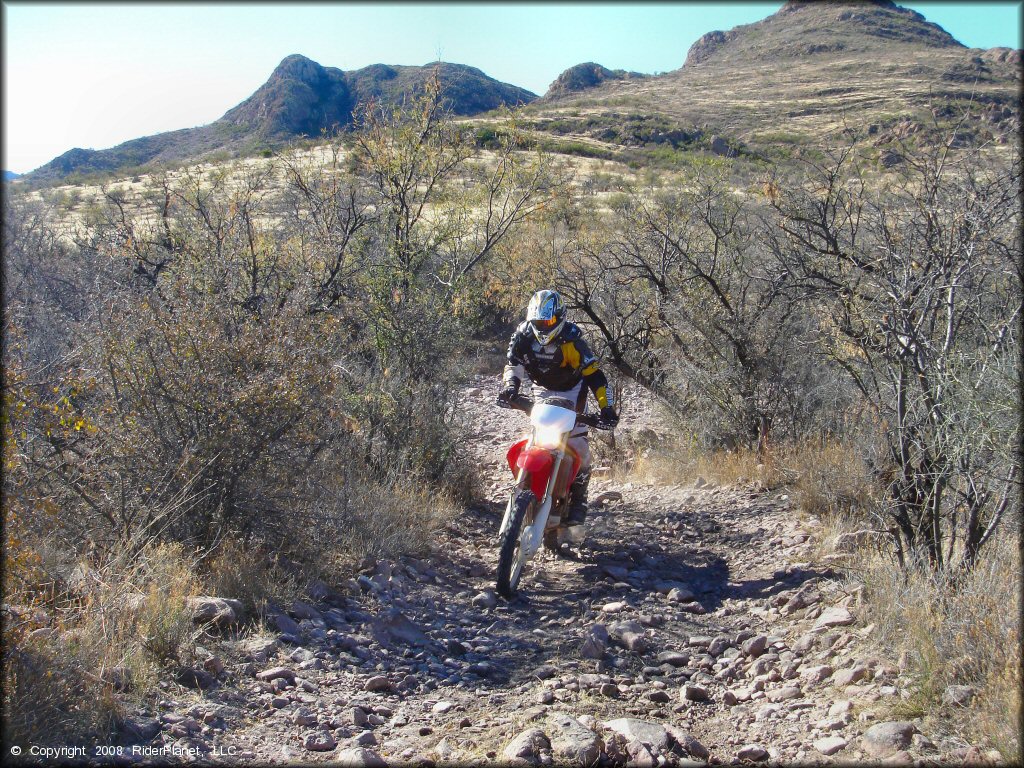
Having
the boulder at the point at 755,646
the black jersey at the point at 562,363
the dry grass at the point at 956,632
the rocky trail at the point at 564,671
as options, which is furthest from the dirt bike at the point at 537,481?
the dry grass at the point at 956,632

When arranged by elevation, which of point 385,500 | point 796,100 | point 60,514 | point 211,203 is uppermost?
point 796,100

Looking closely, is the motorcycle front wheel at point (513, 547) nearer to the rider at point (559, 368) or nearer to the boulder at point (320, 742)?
the rider at point (559, 368)

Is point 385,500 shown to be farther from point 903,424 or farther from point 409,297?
point 903,424

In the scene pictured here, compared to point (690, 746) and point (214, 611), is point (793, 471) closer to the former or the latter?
point (690, 746)

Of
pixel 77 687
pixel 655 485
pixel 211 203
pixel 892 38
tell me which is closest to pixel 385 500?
pixel 77 687

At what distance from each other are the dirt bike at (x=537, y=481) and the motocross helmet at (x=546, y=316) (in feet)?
1.61

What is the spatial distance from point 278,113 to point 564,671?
772 inches

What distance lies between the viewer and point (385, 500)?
5648mm

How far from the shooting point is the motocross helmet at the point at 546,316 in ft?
18.0

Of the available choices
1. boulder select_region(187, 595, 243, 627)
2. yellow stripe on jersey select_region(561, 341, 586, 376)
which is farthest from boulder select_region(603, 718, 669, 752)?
yellow stripe on jersey select_region(561, 341, 586, 376)

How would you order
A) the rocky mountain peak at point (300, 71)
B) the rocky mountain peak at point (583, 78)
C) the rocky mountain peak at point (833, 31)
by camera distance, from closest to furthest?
the rocky mountain peak at point (300, 71), the rocky mountain peak at point (833, 31), the rocky mountain peak at point (583, 78)

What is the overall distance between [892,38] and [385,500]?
128 feet

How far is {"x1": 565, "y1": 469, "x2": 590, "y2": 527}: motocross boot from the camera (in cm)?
575

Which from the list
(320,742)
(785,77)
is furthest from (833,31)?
(320,742)
